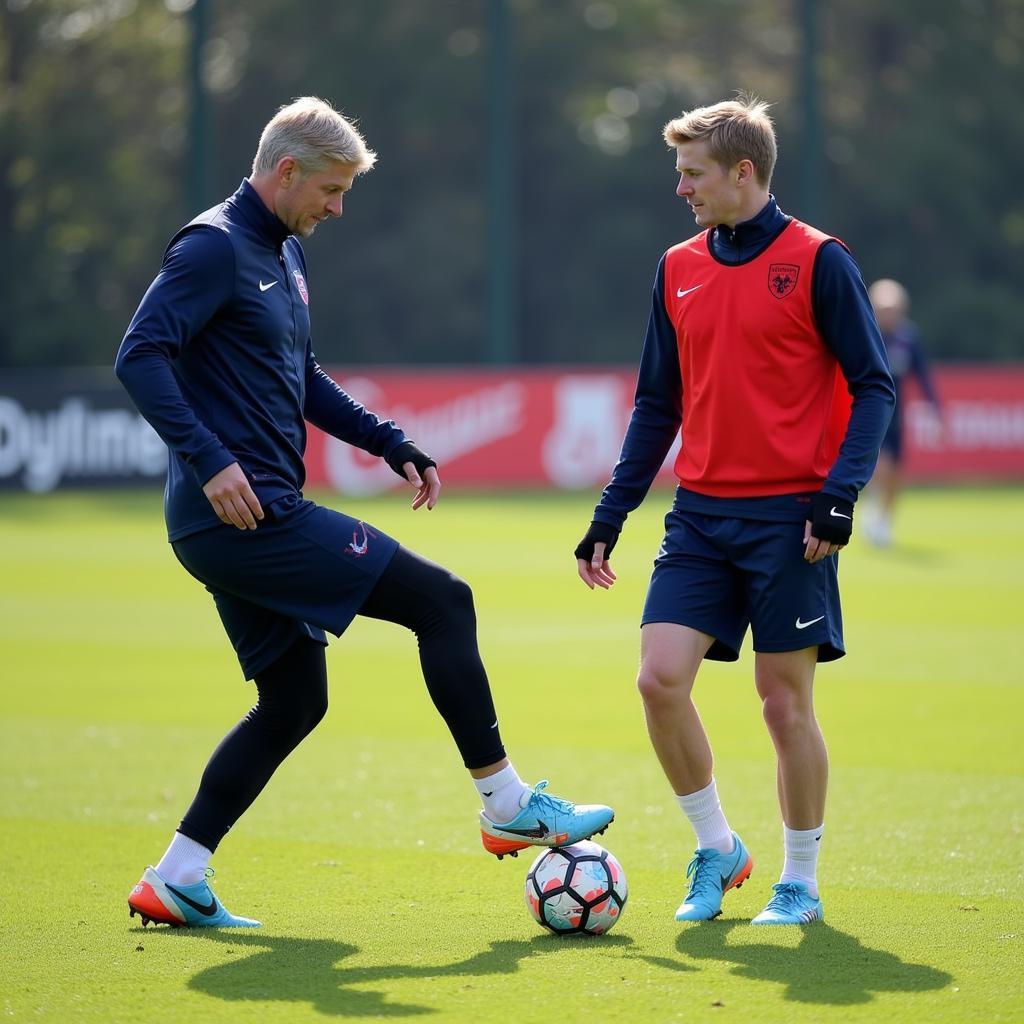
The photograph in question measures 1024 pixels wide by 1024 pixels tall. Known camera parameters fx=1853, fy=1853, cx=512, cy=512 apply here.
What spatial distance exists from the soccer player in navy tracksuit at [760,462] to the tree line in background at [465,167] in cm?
3688

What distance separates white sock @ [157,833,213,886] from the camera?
529 centimetres

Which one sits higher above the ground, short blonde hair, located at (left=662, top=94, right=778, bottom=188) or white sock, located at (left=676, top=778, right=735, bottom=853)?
short blonde hair, located at (left=662, top=94, right=778, bottom=188)

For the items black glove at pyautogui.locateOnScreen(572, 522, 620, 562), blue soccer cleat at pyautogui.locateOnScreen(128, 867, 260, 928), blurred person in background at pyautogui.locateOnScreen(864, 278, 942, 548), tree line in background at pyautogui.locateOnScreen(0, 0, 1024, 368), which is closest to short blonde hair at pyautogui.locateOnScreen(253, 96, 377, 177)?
black glove at pyautogui.locateOnScreen(572, 522, 620, 562)

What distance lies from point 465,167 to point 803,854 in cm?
3920

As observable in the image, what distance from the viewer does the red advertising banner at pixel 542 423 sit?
79.9 feet

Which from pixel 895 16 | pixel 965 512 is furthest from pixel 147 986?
pixel 895 16

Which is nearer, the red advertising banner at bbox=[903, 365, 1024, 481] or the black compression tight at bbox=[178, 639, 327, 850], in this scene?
the black compression tight at bbox=[178, 639, 327, 850]

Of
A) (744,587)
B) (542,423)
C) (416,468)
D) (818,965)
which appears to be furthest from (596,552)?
(542,423)

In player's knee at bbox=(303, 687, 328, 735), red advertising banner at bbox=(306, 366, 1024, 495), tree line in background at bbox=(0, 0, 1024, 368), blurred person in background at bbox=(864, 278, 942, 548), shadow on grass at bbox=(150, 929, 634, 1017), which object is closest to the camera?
shadow on grass at bbox=(150, 929, 634, 1017)

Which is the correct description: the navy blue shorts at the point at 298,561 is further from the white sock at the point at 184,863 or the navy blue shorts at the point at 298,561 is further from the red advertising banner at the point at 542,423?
the red advertising banner at the point at 542,423

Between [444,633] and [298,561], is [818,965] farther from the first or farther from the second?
[298,561]

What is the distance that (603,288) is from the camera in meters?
43.0

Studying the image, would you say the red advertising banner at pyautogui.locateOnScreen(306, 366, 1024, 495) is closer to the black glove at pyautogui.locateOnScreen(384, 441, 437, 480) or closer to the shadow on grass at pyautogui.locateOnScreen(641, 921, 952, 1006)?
the black glove at pyautogui.locateOnScreen(384, 441, 437, 480)

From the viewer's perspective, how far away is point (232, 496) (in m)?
4.92
